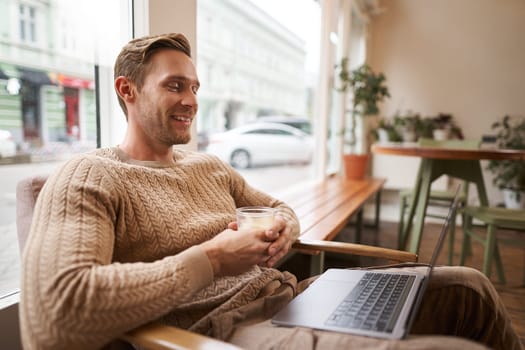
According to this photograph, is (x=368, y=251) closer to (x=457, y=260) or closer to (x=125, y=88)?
(x=125, y=88)

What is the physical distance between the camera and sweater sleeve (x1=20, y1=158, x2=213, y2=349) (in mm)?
690

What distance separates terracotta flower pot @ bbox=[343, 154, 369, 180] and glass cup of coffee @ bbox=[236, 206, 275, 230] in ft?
10.0

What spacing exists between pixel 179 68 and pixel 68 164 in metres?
0.41

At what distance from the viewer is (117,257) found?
94 cm

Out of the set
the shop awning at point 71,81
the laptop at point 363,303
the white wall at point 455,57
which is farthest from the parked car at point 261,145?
the white wall at point 455,57

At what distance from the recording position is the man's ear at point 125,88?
1110 millimetres

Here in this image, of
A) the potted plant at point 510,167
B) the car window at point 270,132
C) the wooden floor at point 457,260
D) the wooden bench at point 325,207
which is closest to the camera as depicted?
the wooden bench at point 325,207

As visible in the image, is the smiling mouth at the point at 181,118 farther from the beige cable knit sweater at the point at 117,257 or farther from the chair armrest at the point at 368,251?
the chair armrest at the point at 368,251

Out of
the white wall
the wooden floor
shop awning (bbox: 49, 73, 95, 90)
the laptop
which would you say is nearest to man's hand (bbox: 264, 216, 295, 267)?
the laptop

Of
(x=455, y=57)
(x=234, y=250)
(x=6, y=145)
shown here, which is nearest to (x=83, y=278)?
(x=234, y=250)

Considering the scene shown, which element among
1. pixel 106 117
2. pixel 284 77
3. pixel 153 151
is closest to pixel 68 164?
pixel 153 151

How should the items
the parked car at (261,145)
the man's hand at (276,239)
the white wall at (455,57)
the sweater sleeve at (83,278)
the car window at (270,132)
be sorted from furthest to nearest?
the white wall at (455,57) < the car window at (270,132) < the parked car at (261,145) < the man's hand at (276,239) < the sweater sleeve at (83,278)

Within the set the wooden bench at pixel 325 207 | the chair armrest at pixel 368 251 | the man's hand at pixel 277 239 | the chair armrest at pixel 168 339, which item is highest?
the man's hand at pixel 277 239

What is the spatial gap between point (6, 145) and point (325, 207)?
177cm
